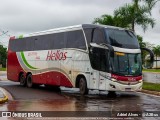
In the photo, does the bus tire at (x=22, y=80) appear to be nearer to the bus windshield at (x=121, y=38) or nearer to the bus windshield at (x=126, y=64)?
the bus windshield at (x=121, y=38)

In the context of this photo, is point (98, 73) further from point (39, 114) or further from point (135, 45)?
point (39, 114)

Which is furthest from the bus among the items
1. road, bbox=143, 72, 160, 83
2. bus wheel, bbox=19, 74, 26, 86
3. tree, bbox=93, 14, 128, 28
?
tree, bbox=93, 14, 128, 28


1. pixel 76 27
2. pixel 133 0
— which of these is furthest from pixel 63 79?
pixel 133 0

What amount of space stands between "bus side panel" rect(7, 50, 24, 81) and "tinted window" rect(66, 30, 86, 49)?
677cm

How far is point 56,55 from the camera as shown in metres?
24.2

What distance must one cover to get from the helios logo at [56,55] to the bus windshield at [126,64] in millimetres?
4058

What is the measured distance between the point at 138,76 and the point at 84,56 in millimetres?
3030

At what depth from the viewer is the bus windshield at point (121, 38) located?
2045cm

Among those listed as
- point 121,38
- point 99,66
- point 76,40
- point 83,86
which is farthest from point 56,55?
point 121,38

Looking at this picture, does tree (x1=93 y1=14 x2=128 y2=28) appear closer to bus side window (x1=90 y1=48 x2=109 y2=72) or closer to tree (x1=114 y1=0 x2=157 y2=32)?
tree (x1=114 y1=0 x2=157 y2=32)

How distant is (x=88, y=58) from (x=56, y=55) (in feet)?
11.4

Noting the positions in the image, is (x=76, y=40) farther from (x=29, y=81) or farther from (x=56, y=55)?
(x=29, y=81)

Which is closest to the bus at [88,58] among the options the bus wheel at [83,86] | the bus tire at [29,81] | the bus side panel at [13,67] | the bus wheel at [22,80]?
the bus wheel at [83,86]

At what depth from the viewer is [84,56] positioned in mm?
21578
